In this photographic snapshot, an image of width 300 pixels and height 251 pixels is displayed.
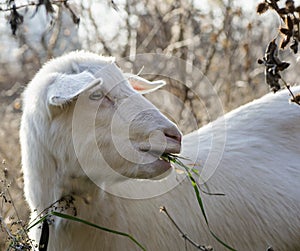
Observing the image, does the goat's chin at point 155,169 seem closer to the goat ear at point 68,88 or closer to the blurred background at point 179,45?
the goat ear at point 68,88

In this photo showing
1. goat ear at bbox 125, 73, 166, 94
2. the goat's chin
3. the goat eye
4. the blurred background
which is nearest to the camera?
the goat's chin

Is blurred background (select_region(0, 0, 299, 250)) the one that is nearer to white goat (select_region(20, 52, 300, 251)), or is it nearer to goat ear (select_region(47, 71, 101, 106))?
white goat (select_region(20, 52, 300, 251))

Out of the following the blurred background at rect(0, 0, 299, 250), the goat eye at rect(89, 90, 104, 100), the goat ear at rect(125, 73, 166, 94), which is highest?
the goat eye at rect(89, 90, 104, 100)

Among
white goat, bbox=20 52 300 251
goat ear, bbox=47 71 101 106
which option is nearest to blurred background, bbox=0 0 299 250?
white goat, bbox=20 52 300 251

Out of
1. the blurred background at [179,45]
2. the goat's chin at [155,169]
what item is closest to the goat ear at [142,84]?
the goat's chin at [155,169]

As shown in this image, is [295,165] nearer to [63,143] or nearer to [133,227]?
[133,227]

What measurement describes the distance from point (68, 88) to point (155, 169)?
57 cm

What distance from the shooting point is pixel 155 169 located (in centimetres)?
302

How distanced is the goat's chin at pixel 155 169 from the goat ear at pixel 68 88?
0.46m

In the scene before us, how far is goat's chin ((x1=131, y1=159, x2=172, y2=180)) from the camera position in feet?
9.90

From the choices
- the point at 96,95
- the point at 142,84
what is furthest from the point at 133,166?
the point at 142,84

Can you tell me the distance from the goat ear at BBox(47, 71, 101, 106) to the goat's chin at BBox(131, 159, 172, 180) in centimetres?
46

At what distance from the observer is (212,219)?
3.53m

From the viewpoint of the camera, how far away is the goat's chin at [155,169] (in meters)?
3.02
